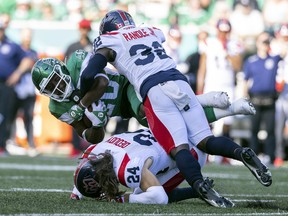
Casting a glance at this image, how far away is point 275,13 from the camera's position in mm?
15320

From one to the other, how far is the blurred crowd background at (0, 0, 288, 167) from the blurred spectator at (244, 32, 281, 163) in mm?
16

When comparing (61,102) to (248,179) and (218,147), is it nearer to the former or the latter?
(218,147)

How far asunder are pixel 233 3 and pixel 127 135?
10.3m

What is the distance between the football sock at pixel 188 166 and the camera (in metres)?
5.31

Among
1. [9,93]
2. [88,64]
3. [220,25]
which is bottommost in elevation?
[9,93]

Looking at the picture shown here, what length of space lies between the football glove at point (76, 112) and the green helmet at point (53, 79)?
94mm

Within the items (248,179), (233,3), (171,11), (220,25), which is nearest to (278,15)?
(233,3)

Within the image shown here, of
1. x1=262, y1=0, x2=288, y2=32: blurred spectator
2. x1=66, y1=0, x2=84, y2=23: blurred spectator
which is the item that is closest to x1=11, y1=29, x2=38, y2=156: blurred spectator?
Answer: x1=66, y1=0, x2=84, y2=23: blurred spectator

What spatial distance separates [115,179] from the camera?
5.44 m

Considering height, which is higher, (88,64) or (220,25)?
(88,64)

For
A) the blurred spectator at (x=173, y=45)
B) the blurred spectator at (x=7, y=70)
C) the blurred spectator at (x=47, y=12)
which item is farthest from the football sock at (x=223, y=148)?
the blurred spectator at (x=47, y=12)

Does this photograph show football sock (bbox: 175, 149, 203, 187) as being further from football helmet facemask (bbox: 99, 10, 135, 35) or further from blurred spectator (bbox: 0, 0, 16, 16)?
blurred spectator (bbox: 0, 0, 16, 16)

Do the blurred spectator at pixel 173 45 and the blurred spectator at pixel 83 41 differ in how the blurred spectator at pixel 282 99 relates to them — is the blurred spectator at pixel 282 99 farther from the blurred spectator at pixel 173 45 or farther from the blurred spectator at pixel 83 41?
the blurred spectator at pixel 83 41

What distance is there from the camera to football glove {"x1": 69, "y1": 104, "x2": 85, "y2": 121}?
595 cm
